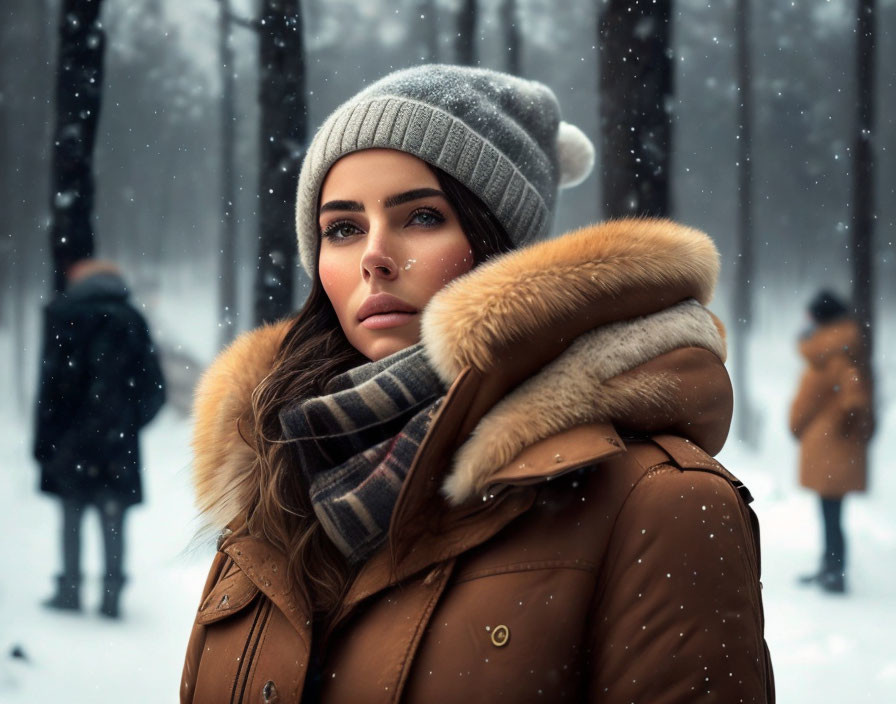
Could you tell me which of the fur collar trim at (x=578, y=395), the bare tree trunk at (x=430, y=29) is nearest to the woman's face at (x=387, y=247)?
the fur collar trim at (x=578, y=395)

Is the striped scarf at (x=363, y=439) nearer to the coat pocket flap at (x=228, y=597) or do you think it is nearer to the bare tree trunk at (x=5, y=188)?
the coat pocket flap at (x=228, y=597)

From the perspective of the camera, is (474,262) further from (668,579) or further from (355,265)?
(668,579)

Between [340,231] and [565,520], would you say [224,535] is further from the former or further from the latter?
[565,520]

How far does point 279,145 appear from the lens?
336 centimetres

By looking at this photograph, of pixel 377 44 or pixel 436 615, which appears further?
pixel 377 44

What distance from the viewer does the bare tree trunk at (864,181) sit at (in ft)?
12.6

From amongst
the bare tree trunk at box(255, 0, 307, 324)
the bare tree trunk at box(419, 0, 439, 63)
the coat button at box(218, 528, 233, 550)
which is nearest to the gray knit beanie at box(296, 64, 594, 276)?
the coat button at box(218, 528, 233, 550)

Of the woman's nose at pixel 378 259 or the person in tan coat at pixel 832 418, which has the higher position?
the woman's nose at pixel 378 259

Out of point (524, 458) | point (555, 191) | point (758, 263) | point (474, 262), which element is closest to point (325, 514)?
point (524, 458)

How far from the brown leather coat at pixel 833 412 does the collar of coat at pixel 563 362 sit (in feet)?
9.96

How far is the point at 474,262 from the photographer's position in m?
1.46

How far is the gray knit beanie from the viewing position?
1.46 meters

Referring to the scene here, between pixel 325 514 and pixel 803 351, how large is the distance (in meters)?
3.49

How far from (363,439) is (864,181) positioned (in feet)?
11.5
